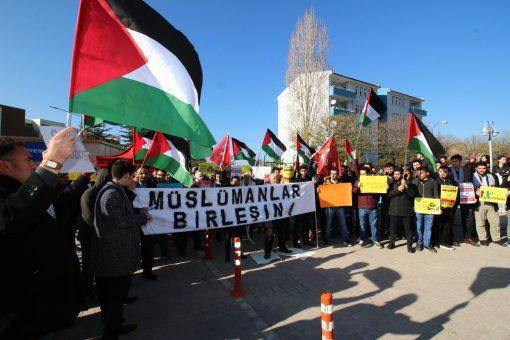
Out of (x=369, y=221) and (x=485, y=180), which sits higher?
(x=485, y=180)

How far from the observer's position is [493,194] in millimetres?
7719

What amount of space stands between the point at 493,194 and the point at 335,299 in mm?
5927

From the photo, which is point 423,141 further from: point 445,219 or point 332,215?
point 332,215

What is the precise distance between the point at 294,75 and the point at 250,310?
110 ft

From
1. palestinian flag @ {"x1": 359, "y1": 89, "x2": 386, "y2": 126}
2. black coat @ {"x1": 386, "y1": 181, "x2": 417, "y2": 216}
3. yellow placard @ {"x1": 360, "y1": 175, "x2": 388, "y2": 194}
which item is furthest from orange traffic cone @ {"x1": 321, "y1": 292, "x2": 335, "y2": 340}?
palestinian flag @ {"x1": 359, "y1": 89, "x2": 386, "y2": 126}

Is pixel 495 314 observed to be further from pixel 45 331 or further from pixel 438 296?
pixel 45 331

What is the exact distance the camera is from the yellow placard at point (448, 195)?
7617mm

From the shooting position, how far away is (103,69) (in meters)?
3.36

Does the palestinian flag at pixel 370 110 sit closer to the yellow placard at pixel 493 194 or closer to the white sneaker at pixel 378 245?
the yellow placard at pixel 493 194

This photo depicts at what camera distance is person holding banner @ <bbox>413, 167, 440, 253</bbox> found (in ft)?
24.2

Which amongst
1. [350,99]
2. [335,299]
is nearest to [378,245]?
[335,299]

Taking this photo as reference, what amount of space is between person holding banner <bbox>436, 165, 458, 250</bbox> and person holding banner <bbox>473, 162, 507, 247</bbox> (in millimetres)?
814

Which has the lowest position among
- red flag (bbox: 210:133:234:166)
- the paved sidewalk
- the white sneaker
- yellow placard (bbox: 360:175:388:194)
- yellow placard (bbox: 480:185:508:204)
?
the paved sidewalk

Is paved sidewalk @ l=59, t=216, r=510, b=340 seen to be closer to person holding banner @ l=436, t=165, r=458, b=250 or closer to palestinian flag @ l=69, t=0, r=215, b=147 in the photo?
person holding banner @ l=436, t=165, r=458, b=250
